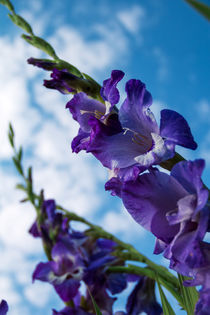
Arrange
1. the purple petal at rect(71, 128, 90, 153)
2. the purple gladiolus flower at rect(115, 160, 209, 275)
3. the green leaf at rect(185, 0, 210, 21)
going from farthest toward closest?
1. the purple petal at rect(71, 128, 90, 153)
2. the purple gladiolus flower at rect(115, 160, 209, 275)
3. the green leaf at rect(185, 0, 210, 21)

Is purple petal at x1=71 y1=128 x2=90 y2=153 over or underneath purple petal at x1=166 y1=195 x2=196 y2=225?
over

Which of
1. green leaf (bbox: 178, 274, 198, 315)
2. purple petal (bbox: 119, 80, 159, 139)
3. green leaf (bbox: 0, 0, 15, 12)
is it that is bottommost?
green leaf (bbox: 178, 274, 198, 315)

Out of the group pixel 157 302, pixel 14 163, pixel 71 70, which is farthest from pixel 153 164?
pixel 157 302

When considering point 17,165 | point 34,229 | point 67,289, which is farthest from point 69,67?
point 34,229

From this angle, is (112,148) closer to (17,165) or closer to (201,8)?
(201,8)

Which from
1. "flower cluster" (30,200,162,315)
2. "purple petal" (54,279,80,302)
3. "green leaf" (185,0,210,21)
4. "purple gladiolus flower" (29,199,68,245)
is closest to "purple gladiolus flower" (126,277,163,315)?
"flower cluster" (30,200,162,315)

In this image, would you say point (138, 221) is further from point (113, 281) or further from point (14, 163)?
point (113, 281)

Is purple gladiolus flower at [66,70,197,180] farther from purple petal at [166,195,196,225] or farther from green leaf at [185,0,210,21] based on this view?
green leaf at [185,0,210,21]
